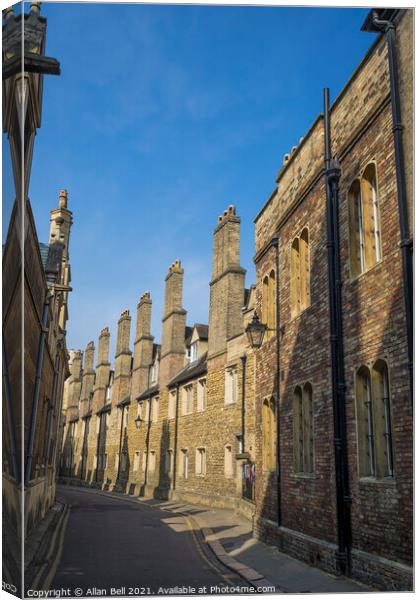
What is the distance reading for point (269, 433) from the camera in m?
15.4

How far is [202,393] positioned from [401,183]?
75.0 ft

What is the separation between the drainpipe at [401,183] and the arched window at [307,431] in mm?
4569

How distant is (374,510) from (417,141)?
5.65 metres

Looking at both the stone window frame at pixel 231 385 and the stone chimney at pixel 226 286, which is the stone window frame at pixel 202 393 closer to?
the stone chimney at pixel 226 286

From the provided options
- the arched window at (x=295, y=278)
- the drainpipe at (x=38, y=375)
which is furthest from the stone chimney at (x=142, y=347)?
the arched window at (x=295, y=278)

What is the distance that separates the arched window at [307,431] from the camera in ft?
40.1

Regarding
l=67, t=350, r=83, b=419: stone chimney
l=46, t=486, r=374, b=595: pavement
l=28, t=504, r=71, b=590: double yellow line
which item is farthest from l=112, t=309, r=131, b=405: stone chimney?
l=28, t=504, r=71, b=590: double yellow line

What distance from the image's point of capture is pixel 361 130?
33.4 feet

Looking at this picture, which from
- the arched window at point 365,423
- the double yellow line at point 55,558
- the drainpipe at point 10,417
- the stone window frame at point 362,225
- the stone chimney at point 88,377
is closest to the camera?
the drainpipe at point 10,417

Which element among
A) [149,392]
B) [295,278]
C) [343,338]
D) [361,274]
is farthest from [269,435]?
[149,392]

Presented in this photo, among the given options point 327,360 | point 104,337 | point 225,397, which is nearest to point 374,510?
point 327,360

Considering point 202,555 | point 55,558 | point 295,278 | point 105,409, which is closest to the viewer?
point 55,558

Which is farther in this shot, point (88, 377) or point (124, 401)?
point (88, 377)

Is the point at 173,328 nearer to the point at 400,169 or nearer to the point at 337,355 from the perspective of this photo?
the point at 337,355
